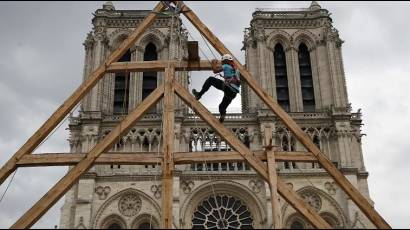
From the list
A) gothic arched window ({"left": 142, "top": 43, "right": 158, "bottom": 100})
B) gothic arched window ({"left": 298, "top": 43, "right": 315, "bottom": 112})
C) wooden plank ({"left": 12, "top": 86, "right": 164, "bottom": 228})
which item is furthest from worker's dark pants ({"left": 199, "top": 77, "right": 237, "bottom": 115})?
gothic arched window ({"left": 142, "top": 43, "right": 158, "bottom": 100})

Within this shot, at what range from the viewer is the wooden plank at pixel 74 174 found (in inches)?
474

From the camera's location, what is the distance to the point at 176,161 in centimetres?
1287

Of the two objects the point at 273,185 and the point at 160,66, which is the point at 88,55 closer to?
the point at 160,66

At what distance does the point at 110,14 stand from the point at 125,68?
2386 centimetres

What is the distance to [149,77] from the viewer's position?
1401 inches

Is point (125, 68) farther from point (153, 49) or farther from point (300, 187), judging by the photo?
point (153, 49)

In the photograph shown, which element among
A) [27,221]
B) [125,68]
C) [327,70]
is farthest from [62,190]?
[327,70]

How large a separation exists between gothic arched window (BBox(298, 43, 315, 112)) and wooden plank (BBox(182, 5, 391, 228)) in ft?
67.4

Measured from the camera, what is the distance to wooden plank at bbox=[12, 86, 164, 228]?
39.5ft

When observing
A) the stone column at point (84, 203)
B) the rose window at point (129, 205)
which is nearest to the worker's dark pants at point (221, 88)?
the stone column at point (84, 203)

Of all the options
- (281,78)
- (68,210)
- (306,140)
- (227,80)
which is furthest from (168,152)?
(281,78)

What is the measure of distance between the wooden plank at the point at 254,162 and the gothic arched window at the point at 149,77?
21.8 meters

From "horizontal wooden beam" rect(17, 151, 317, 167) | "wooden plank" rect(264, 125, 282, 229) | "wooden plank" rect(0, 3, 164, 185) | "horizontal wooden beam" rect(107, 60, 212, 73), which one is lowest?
"wooden plank" rect(264, 125, 282, 229)

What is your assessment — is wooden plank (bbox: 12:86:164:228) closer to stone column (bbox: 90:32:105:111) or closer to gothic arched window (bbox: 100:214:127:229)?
gothic arched window (bbox: 100:214:127:229)
